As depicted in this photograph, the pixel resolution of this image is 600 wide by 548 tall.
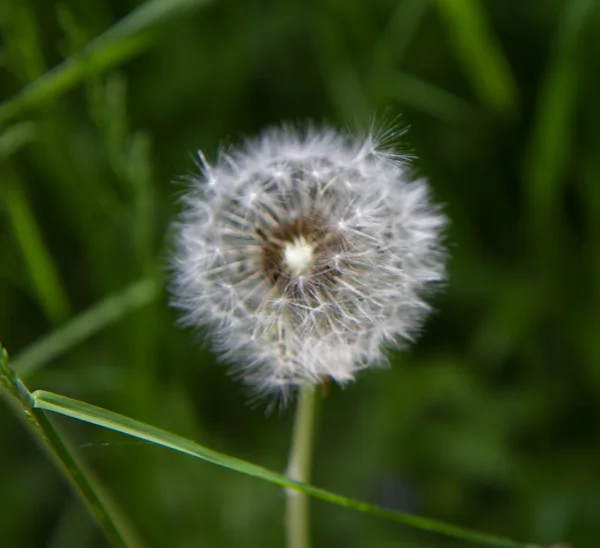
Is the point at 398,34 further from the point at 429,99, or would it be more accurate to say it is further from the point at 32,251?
the point at 32,251

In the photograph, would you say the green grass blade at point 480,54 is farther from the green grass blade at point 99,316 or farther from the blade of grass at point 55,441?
the blade of grass at point 55,441

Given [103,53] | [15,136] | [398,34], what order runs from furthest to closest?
[398,34]
[15,136]
[103,53]

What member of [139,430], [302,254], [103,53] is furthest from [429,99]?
[139,430]

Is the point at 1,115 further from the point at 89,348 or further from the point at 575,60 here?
the point at 575,60

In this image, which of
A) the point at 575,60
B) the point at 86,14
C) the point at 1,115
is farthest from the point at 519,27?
the point at 1,115

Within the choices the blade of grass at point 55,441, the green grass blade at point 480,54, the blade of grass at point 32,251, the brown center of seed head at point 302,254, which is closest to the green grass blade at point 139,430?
the blade of grass at point 55,441

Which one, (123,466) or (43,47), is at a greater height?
(43,47)

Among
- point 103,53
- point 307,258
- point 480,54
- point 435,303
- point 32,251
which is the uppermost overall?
point 480,54
